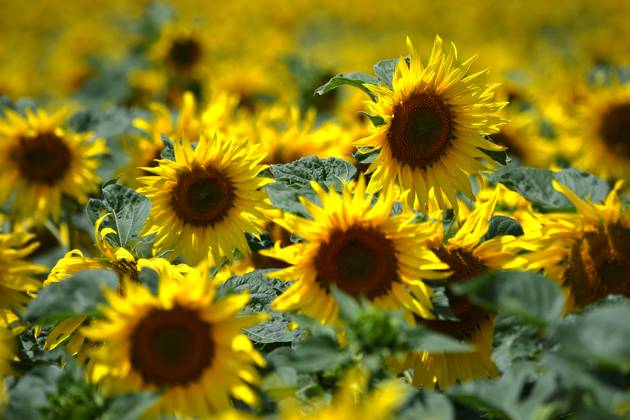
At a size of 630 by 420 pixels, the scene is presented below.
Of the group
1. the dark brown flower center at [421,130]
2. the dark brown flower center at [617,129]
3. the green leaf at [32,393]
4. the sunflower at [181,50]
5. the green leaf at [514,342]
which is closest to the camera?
the green leaf at [32,393]

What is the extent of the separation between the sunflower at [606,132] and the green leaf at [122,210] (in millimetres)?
1893

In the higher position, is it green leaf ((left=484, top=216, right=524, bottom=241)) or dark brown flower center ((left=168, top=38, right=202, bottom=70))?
dark brown flower center ((left=168, top=38, right=202, bottom=70))

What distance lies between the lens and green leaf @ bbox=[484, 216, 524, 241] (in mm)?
1851

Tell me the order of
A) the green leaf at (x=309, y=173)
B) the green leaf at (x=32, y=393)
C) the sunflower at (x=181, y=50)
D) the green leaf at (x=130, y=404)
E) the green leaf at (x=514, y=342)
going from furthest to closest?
the sunflower at (x=181, y=50), the green leaf at (x=309, y=173), the green leaf at (x=514, y=342), the green leaf at (x=32, y=393), the green leaf at (x=130, y=404)

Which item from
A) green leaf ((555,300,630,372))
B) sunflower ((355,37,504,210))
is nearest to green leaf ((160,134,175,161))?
sunflower ((355,37,504,210))

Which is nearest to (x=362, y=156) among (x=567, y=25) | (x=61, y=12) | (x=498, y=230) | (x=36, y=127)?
(x=498, y=230)

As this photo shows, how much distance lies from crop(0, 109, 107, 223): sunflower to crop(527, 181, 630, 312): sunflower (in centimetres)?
161

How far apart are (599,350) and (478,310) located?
63cm

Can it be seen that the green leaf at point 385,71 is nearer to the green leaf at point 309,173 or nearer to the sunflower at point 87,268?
the green leaf at point 309,173

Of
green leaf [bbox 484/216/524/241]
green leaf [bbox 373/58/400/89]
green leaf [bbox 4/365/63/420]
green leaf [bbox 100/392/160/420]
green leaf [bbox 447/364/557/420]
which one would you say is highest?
green leaf [bbox 373/58/400/89]

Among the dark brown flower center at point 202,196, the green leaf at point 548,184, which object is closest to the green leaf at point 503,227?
the green leaf at point 548,184

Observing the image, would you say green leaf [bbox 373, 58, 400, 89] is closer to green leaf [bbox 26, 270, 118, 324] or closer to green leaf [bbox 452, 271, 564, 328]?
green leaf [bbox 452, 271, 564, 328]

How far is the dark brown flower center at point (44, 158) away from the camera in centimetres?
255

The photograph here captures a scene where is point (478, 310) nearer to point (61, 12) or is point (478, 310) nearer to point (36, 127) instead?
A: point (36, 127)
